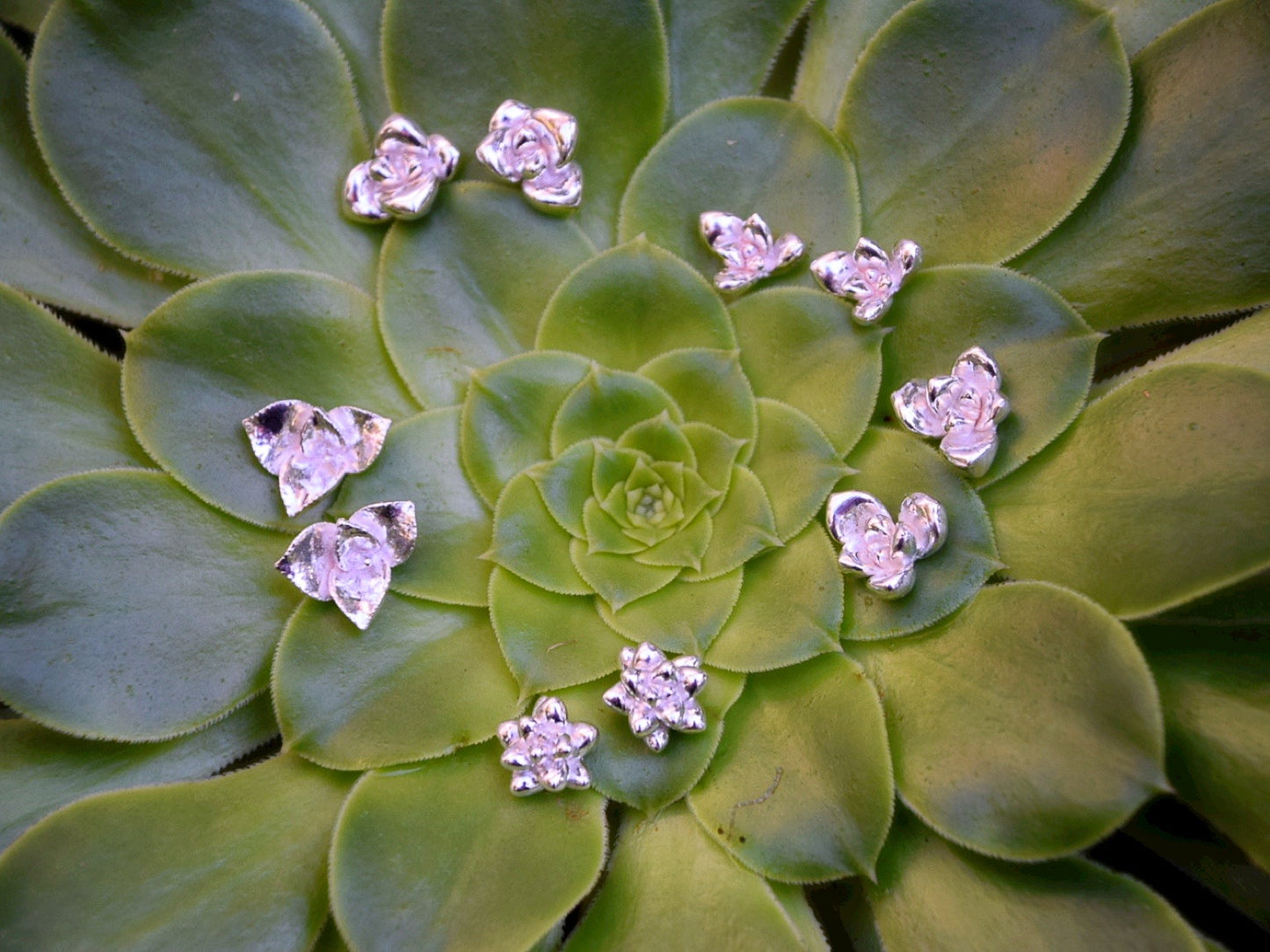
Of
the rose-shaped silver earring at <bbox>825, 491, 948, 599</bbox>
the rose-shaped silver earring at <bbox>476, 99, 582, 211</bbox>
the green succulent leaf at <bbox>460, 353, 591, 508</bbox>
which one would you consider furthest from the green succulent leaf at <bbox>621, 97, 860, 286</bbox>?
the rose-shaped silver earring at <bbox>825, 491, 948, 599</bbox>

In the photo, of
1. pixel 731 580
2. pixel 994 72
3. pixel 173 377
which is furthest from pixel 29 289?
pixel 994 72

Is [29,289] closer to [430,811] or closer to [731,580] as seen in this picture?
[430,811]

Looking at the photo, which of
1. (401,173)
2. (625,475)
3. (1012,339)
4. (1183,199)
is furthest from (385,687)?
(1183,199)

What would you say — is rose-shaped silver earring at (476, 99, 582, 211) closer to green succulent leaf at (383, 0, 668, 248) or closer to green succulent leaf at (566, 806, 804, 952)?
green succulent leaf at (383, 0, 668, 248)

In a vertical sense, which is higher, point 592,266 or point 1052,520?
point 592,266

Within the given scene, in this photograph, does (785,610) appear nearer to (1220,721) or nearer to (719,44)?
(1220,721)
